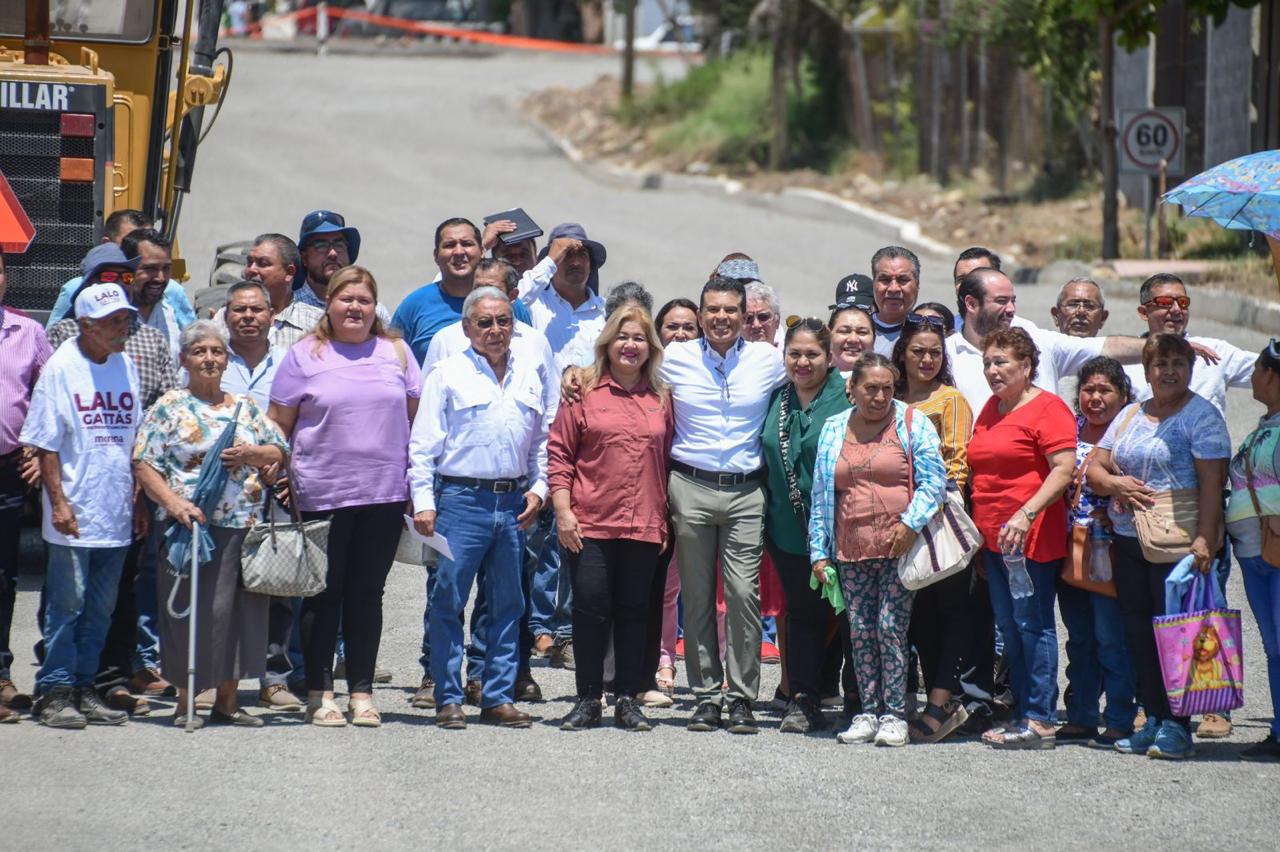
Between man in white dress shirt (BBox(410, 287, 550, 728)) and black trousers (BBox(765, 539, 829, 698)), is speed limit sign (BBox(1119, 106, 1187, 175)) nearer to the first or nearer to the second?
black trousers (BBox(765, 539, 829, 698))

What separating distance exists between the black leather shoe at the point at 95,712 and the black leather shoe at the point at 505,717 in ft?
5.13

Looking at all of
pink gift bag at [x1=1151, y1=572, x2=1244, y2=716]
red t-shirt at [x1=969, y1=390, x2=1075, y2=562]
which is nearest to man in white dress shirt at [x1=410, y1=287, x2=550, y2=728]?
red t-shirt at [x1=969, y1=390, x2=1075, y2=562]

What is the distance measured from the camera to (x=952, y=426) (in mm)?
8148

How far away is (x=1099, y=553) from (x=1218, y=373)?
115cm

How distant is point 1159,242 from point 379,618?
14287 millimetres

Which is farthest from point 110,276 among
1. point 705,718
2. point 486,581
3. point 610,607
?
point 705,718

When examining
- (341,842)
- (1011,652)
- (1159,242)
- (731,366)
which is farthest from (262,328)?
(1159,242)

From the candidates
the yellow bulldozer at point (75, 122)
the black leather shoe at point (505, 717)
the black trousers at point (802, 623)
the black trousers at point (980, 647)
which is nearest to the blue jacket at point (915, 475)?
the black trousers at point (802, 623)

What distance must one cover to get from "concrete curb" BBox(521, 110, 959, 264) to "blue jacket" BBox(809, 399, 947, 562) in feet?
46.0

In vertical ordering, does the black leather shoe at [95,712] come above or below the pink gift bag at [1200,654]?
below

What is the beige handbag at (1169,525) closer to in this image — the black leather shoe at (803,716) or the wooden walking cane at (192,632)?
the black leather shoe at (803,716)

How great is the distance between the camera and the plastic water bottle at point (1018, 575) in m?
7.80

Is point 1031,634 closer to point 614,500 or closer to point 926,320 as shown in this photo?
point 926,320

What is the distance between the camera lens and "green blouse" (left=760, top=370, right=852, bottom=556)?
322 inches
